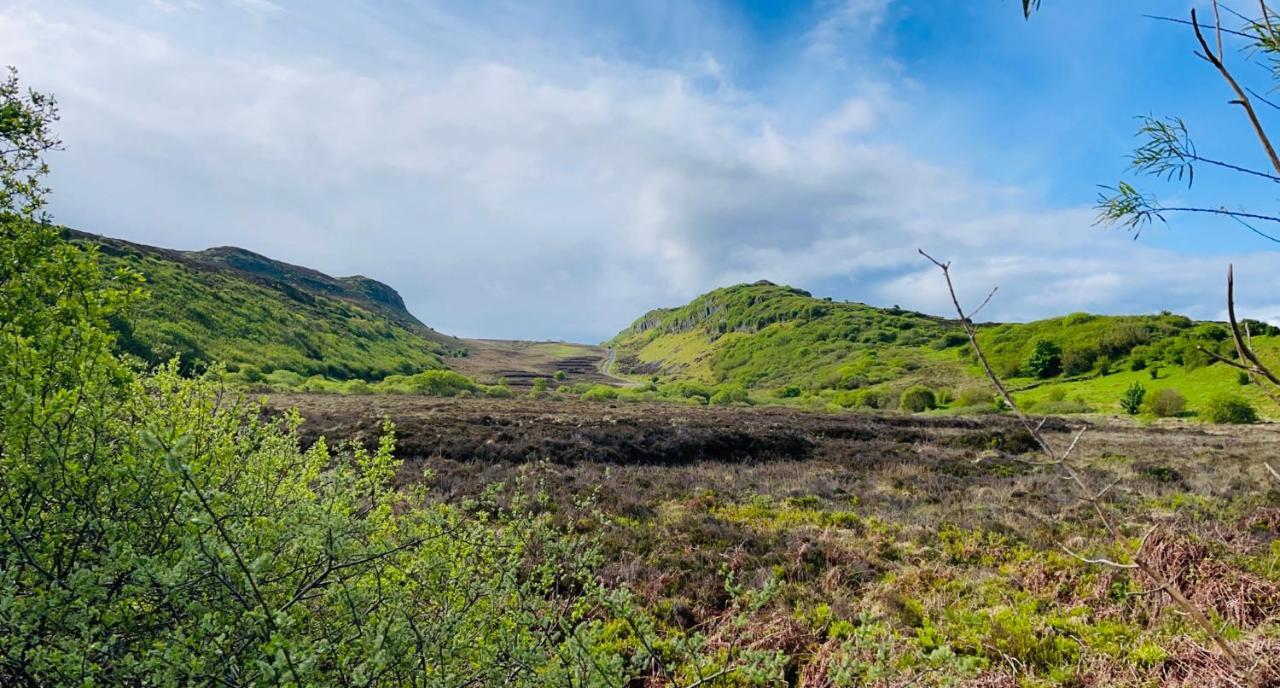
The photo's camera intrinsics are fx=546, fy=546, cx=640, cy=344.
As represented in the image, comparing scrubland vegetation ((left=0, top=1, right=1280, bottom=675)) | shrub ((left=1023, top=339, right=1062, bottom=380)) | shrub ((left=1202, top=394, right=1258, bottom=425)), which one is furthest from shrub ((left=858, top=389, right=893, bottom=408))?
scrubland vegetation ((left=0, top=1, right=1280, bottom=675))

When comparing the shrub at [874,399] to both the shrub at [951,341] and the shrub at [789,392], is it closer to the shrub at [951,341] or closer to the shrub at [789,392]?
the shrub at [789,392]

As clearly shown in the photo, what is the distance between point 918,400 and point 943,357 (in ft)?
85.5

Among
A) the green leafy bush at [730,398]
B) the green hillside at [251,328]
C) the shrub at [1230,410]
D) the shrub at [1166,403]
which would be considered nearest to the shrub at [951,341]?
the green leafy bush at [730,398]

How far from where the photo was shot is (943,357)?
66125mm

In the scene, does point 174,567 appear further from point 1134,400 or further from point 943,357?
point 943,357

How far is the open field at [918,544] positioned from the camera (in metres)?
5.29

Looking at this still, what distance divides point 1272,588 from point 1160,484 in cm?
835

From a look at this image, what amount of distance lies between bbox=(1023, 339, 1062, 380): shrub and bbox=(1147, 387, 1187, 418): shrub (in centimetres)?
1933

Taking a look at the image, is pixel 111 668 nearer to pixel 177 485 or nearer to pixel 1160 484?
pixel 177 485

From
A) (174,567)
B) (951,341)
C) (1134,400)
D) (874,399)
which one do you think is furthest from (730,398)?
(174,567)

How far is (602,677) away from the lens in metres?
2.62

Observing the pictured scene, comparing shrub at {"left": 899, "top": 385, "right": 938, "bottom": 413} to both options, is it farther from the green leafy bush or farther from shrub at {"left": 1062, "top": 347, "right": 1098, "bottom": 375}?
shrub at {"left": 1062, "top": 347, "right": 1098, "bottom": 375}

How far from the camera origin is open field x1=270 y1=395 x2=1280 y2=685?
529 centimetres

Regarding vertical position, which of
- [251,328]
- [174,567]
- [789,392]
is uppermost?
[789,392]
